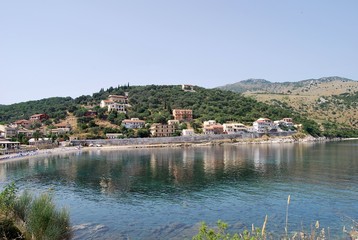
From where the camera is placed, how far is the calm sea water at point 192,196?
23.2 metres

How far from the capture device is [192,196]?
32.4 m

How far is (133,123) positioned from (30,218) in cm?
10074

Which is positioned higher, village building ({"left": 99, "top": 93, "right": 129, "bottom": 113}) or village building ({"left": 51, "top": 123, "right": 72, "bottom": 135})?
village building ({"left": 99, "top": 93, "right": 129, "bottom": 113})

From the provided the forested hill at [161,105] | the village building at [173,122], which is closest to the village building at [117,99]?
the forested hill at [161,105]

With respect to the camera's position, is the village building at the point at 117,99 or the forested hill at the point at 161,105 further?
the village building at the point at 117,99

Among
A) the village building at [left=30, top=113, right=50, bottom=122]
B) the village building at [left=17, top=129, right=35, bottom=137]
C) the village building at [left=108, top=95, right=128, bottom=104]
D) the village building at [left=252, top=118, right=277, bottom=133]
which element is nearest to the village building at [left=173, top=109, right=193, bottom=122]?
the village building at [left=252, top=118, right=277, bottom=133]

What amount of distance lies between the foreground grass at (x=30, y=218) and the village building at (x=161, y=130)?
93938 millimetres

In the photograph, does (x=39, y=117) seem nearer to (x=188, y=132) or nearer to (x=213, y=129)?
(x=188, y=132)

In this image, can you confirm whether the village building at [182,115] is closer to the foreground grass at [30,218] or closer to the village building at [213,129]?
the village building at [213,129]

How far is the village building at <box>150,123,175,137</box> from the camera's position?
11262cm

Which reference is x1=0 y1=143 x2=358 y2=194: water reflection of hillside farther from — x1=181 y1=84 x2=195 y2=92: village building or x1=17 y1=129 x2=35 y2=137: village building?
x1=181 y1=84 x2=195 y2=92: village building

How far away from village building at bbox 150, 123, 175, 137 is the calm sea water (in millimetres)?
58634

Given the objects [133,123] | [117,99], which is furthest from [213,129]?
[117,99]

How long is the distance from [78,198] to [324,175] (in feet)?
101
